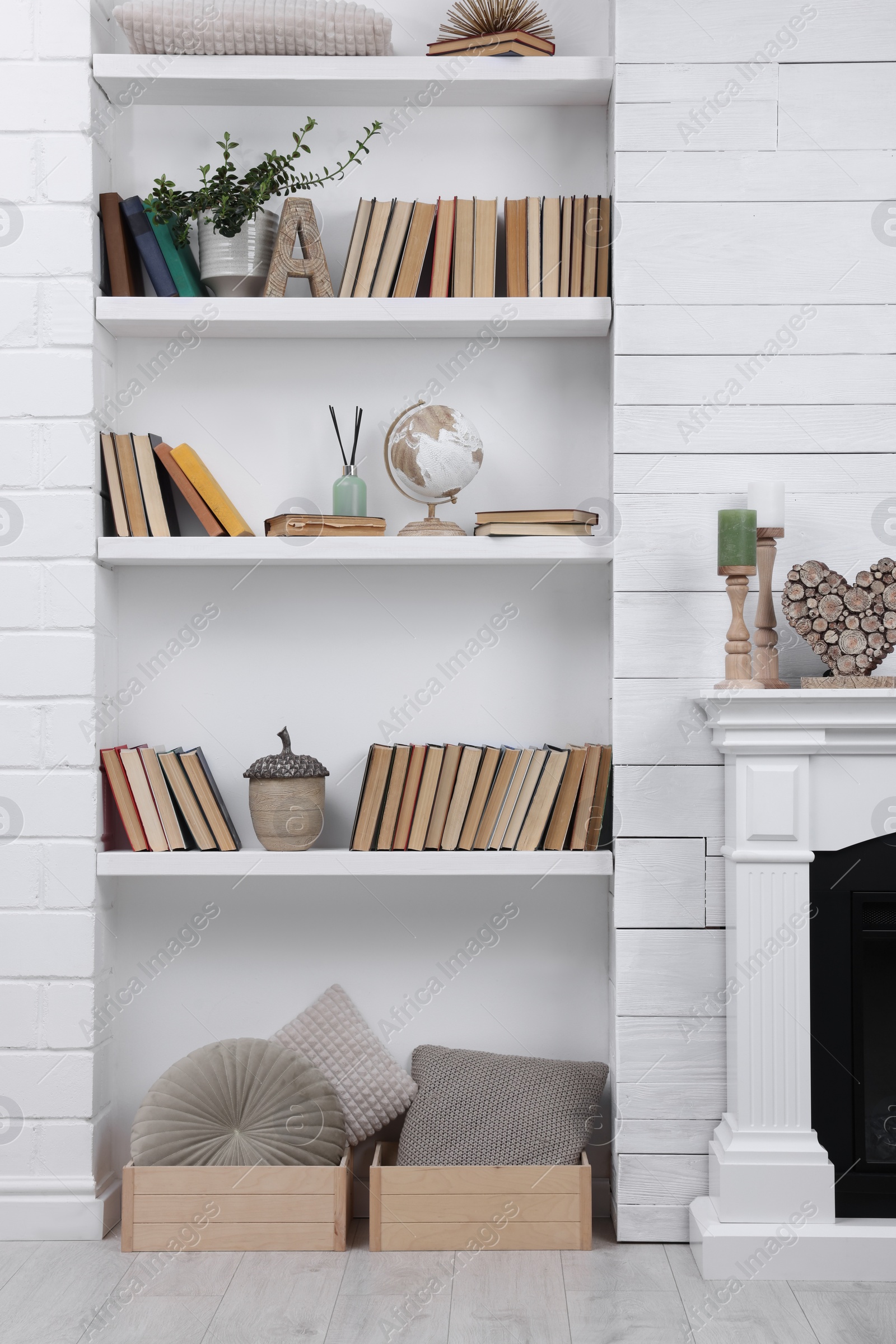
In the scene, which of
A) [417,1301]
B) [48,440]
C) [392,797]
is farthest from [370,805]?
[48,440]

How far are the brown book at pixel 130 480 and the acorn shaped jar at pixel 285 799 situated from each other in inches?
22.9

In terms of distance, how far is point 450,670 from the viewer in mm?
2385

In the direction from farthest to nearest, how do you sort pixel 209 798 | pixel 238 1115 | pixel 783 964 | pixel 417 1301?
pixel 209 798 → pixel 238 1115 → pixel 783 964 → pixel 417 1301

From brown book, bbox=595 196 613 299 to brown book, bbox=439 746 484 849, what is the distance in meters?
1.01

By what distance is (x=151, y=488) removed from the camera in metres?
2.26

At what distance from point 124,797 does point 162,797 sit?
0.08 meters

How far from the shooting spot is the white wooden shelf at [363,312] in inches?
87.3

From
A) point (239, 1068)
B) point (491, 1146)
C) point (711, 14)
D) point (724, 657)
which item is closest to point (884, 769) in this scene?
point (724, 657)

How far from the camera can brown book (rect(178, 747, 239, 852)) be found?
2.22 metres

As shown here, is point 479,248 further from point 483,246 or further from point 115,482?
point 115,482

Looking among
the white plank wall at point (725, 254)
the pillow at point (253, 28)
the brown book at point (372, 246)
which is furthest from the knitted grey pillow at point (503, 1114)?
the pillow at point (253, 28)

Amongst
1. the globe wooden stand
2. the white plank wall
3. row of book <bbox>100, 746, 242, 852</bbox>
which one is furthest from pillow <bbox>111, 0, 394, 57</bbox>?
row of book <bbox>100, 746, 242, 852</bbox>

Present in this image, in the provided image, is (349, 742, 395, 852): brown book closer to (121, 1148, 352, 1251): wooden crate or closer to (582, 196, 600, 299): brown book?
(121, 1148, 352, 1251): wooden crate

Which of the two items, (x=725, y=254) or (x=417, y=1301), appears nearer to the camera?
(x=417, y=1301)
